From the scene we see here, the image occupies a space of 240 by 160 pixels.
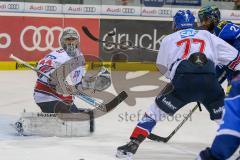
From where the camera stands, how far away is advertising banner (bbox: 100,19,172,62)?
10906mm

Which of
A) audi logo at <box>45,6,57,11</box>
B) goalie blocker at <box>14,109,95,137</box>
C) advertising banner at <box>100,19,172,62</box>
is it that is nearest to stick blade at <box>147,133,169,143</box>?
goalie blocker at <box>14,109,95,137</box>

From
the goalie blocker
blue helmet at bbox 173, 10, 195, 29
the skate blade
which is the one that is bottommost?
the goalie blocker

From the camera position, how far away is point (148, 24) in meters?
11.2

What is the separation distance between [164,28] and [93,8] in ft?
4.27

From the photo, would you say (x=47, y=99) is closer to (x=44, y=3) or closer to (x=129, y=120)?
(x=129, y=120)

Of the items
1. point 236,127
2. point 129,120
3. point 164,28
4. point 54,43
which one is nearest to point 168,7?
point 164,28

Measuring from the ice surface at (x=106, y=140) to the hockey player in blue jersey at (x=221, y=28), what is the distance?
25.4 inches

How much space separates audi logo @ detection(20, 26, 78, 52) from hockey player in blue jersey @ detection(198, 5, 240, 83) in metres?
5.21

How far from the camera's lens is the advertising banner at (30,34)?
1031cm

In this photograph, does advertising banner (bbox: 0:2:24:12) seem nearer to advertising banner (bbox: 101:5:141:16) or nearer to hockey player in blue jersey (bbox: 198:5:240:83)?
advertising banner (bbox: 101:5:141:16)

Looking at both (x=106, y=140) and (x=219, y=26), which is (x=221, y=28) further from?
(x=106, y=140)

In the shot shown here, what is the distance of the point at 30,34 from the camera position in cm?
1046

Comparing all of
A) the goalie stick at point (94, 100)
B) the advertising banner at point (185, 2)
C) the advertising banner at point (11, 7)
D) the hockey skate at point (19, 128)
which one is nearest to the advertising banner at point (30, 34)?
the advertising banner at point (11, 7)

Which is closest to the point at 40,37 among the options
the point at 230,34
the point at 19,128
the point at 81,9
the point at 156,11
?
the point at 81,9
